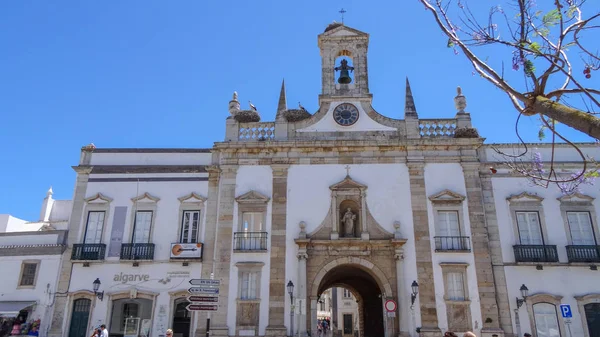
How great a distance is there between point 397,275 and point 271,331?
5179 mm

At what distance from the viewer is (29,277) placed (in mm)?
19328

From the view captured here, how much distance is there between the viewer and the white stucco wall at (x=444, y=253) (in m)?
17.7

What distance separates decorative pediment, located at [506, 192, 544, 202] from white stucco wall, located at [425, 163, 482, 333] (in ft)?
6.42

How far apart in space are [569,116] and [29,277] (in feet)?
67.3

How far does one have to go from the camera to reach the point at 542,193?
1948 cm

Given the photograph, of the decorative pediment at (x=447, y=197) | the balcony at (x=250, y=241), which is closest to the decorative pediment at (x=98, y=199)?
the balcony at (x=250, y=241)

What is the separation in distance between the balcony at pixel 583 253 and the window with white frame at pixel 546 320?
205 centimetres

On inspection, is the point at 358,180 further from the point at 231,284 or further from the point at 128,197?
the point at 128,197

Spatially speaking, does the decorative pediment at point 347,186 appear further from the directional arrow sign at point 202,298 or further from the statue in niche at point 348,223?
the directional arrow sign at point 202,298

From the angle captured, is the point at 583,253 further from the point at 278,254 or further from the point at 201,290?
the point at 201,290

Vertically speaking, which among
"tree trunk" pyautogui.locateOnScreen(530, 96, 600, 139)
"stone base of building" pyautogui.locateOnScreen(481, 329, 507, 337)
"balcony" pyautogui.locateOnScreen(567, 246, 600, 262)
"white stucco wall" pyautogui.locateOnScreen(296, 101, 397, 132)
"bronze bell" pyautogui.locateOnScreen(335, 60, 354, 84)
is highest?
"bronze bell" pyautogui.locateOnScreen(335, 60, 354, 84)

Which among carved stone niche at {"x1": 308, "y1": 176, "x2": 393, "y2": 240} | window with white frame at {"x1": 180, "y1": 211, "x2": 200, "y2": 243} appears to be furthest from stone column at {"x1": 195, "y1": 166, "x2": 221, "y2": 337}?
carved stone niche at {"x1": 308, "y1": 176, "x2": 393, "y2": 240}

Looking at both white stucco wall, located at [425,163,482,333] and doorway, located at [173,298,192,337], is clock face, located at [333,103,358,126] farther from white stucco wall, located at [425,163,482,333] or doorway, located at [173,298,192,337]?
doorway, located at [173,298,192,337]

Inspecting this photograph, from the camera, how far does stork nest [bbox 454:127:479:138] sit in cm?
2017
